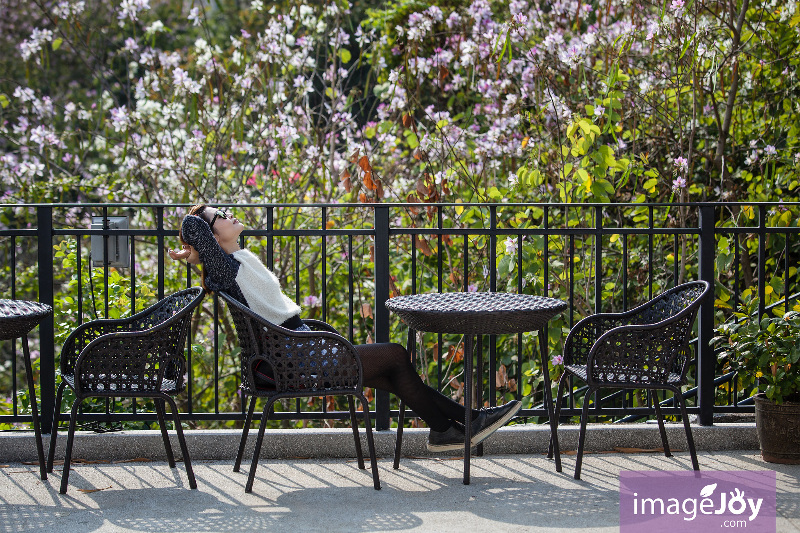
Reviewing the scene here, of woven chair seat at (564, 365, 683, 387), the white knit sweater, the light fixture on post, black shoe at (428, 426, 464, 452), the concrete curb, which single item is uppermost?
the light fixture on post

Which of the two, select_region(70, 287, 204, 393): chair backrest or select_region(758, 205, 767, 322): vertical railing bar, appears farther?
select_region(758, 205, 767, 322): vertical railing bar

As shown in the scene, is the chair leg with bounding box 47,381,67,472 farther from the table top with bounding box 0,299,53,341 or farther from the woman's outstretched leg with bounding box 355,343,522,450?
the woman's outstretched leg with bounding box 355,343,522,450

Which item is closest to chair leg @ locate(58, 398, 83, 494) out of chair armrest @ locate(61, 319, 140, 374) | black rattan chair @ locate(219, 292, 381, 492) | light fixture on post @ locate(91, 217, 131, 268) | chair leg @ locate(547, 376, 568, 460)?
chair armrest @ locate(61, 319, 140, 374)

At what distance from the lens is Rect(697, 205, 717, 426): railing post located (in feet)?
13.6

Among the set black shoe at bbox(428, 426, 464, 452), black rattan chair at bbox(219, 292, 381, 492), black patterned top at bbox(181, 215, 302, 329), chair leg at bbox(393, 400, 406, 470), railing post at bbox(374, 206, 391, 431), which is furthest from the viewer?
railing post at bbox(374, 206, 391, 431)

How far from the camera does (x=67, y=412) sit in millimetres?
4316

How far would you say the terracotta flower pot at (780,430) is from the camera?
148 inches

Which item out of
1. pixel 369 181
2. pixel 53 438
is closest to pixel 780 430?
pixel 369 181

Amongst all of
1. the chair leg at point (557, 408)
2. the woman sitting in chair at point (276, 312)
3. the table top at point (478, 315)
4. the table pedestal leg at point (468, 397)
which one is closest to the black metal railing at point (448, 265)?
the chair leg at point (557, 408)

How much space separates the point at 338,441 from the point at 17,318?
1534mm

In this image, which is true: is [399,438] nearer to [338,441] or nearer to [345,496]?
[338,441]

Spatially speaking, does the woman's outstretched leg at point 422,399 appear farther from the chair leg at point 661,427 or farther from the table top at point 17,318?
the table top at point 17,318

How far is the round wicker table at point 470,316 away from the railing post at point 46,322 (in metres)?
1.64

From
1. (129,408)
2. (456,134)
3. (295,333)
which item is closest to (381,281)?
(295,333)
